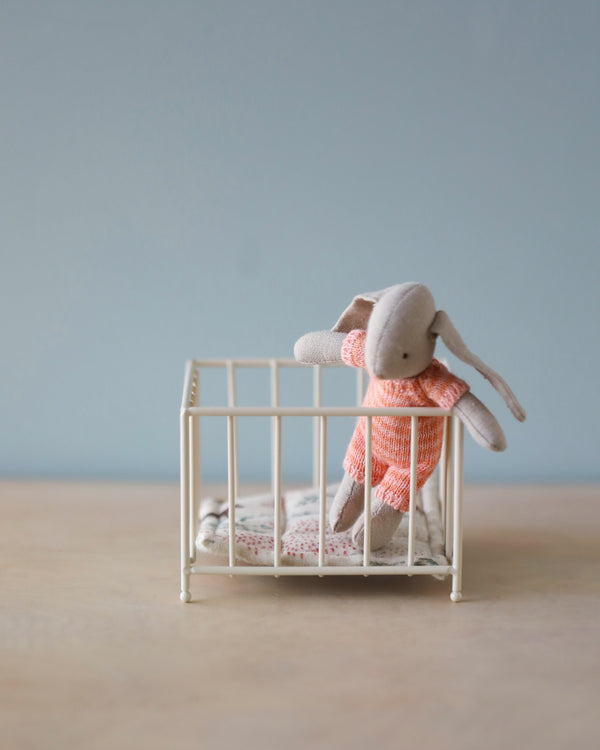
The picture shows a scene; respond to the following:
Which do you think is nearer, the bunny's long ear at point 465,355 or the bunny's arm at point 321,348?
the bunny's long ear at point 465,355

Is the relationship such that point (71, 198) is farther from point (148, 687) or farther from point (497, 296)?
point (148, 687)

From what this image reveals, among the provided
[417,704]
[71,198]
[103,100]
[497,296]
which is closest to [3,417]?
[71,198]

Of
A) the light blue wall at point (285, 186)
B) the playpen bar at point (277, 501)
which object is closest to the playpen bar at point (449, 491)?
the playpen bar at point (277, 501)

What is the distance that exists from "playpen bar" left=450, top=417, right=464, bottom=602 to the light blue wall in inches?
29.1

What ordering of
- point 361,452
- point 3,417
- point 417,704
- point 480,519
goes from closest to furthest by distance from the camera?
point 417,704, point 361,452, point 480,519, point 3,417

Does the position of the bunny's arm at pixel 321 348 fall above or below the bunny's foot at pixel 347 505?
above

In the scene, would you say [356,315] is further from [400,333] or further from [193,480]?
[193,480]

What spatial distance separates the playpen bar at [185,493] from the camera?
4.06ft

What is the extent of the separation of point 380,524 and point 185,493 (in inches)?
11.5

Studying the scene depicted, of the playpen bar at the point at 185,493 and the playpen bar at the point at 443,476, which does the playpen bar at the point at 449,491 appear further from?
the playpen bar at the point at 185,493

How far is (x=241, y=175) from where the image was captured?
6.35 feet

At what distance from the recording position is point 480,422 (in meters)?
1.19

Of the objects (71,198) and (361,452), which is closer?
(361,452)

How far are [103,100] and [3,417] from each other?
757mm
